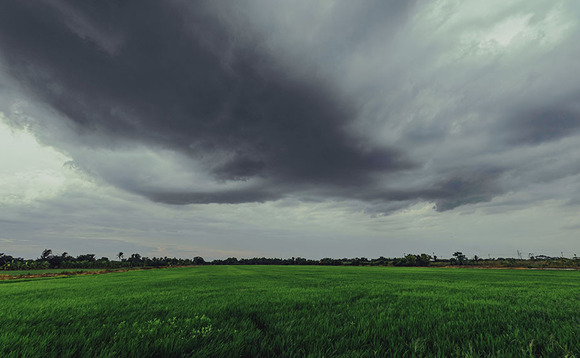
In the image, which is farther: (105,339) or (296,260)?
(296,260)

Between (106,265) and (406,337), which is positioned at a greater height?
(406,337)

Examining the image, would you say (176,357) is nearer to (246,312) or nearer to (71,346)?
(71,346)

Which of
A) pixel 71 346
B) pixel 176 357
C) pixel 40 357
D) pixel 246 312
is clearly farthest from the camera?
pixel 246 312

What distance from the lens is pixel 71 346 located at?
300 centimetres

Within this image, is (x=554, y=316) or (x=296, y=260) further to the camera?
(x=296, y=260)

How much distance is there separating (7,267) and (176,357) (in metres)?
145

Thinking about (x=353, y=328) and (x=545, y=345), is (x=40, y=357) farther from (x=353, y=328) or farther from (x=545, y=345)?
(x=545, y=345)

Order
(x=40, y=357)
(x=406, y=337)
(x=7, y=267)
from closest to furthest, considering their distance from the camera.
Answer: (x=40, y=357) → (x=406, y=337) → (x=7, y=267)

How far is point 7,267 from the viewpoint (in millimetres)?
90062

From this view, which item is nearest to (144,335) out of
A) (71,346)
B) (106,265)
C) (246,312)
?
(71,346)

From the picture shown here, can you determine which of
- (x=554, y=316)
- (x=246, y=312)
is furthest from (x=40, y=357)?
(x=554, y=316)

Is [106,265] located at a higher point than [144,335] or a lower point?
lower

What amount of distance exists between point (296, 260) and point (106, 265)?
12875 centimetres

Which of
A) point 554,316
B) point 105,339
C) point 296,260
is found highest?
point 105,339
